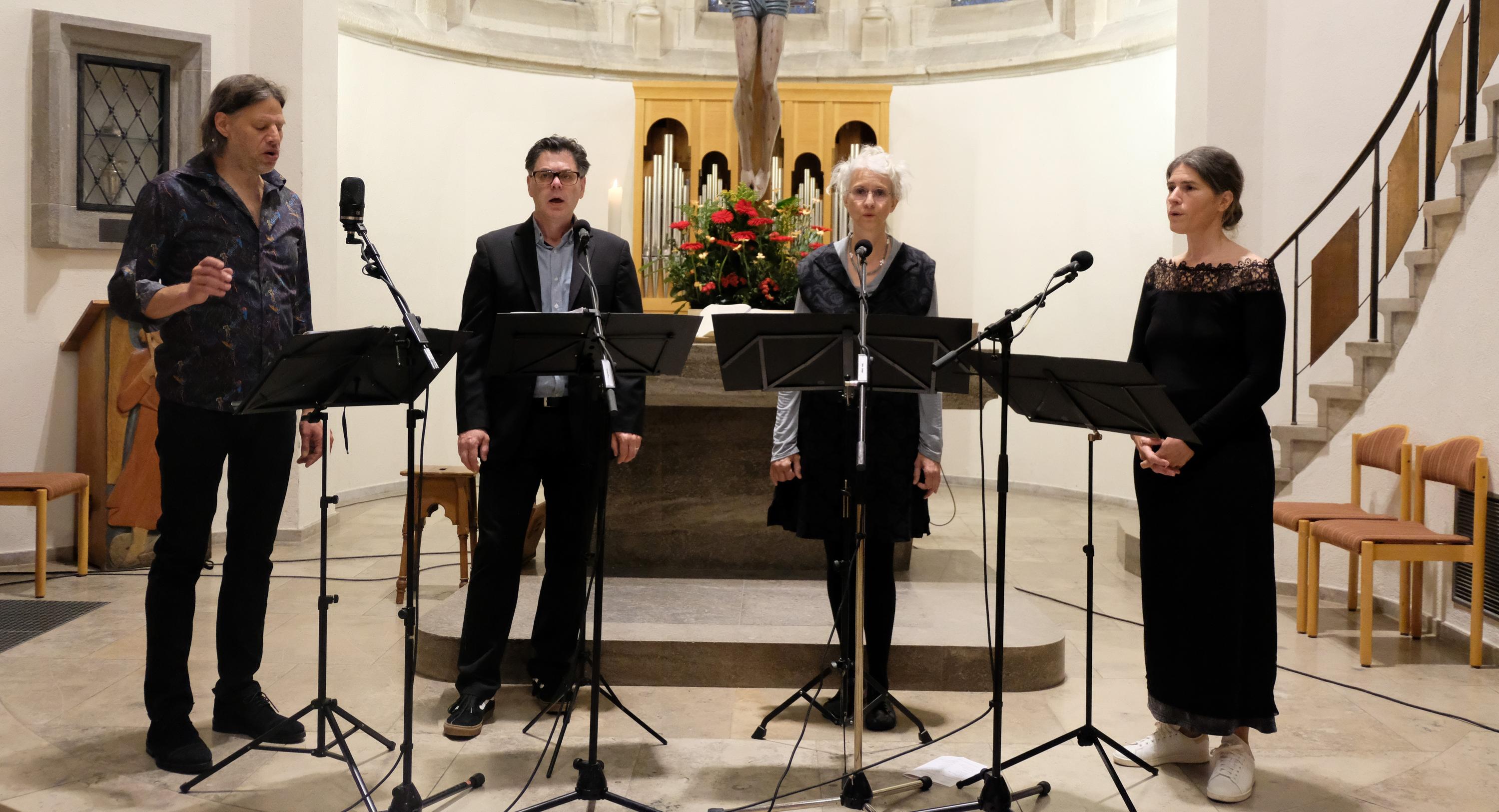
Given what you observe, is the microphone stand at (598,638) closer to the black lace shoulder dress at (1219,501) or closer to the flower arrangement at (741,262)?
the black lace shoulder dress at (1219,501)

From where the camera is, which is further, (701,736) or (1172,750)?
(701,736)

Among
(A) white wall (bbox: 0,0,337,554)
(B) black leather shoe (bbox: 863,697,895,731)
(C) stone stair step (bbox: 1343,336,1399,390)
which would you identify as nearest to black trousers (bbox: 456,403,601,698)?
(B) black leather shoe (bbox: 863,697,895,731)

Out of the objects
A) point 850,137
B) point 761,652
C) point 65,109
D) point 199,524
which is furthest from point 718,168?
point 199,524

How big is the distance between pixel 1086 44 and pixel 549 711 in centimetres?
676

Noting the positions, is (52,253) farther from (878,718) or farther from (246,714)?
(878,718)

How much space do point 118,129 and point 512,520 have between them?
12.6 feet

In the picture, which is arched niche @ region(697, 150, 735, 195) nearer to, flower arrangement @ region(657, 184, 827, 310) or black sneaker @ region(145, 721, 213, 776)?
flower arrangement @ region(657, 184, 827, 310)

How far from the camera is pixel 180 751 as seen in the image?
296cm

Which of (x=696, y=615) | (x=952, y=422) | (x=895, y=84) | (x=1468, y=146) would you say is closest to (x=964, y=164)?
(x=895, y=84)

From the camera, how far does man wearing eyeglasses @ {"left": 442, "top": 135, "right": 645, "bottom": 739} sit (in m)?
3.23

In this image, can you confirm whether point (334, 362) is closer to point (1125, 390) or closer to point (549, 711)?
point (549, 711)

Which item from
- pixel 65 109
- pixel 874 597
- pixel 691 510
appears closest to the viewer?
pixel 874 597

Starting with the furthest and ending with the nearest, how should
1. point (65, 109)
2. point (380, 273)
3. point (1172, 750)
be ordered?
point (65, 109) < point (1172, 750) < point (380, 273)

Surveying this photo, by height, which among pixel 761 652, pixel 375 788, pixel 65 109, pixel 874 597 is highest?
pixel 65 109
